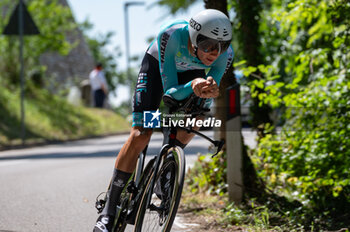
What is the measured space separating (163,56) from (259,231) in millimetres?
2020

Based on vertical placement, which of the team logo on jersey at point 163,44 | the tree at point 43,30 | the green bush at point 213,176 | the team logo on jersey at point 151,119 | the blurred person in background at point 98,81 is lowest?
the green bush at point 213,176

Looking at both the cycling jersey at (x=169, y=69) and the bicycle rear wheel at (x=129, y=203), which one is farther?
the bicycle rear wheel at (x=129, y=203)

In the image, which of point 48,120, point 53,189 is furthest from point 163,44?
point 48,120

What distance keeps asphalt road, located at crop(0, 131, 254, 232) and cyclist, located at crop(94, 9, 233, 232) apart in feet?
1.68

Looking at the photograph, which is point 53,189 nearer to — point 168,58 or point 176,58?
point 176,58

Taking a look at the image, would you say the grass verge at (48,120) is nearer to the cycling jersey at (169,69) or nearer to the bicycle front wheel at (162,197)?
the cycling jersey at (169,69)

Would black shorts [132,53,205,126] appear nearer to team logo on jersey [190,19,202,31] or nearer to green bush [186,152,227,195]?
team logo on jersey [190,19,202,31]

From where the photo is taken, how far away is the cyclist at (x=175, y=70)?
11.7 ft

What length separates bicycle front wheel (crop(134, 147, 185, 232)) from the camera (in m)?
3.59

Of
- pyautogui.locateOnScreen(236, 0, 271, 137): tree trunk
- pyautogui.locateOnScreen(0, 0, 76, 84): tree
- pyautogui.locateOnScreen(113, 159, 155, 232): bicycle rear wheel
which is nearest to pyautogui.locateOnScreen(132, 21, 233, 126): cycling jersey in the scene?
pyautogui.locateOnScreen(113, 159, 155, 232): bicycle rear wheel

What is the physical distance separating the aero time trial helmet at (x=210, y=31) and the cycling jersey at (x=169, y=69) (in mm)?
183

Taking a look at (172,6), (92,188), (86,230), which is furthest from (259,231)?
(172,6)

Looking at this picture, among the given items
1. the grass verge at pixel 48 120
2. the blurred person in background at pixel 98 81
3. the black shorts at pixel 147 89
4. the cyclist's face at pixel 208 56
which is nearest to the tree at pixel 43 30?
the grass verge at pixel 48 120

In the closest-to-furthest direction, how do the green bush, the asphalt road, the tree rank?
1. the asphalt road
2. the green bush
3. the tree
